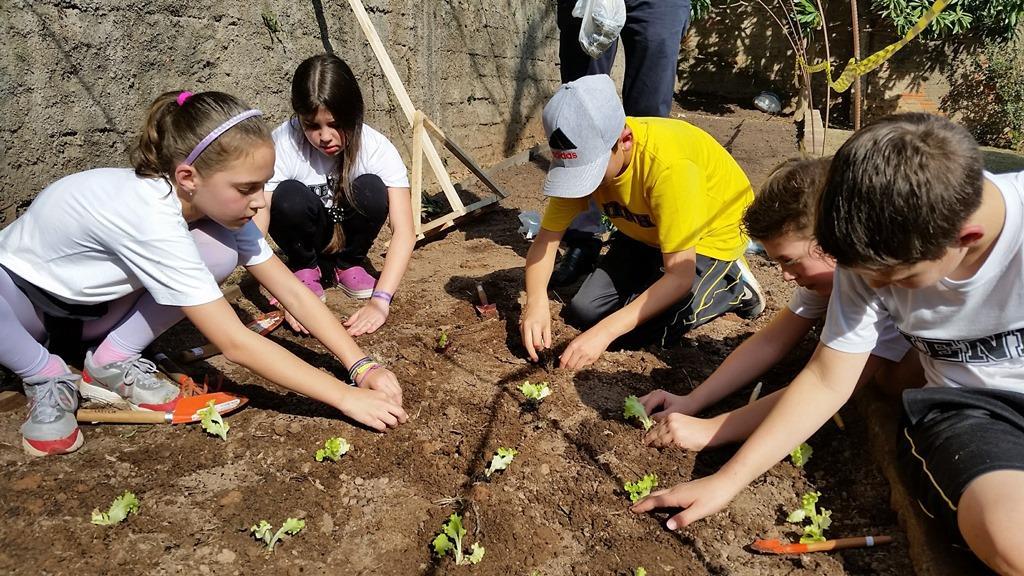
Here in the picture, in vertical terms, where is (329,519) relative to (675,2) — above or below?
below

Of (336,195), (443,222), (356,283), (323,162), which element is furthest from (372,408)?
(443,222)


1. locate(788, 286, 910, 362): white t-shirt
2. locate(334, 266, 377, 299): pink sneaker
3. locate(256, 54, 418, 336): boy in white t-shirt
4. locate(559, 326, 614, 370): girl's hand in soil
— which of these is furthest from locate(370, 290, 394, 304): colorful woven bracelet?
locate(788, 286, 910, 362): white t-shirt

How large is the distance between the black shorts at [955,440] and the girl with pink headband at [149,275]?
5.37 feet

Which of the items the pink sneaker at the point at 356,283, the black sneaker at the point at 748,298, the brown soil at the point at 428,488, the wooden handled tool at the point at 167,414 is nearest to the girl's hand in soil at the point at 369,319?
the brown soil at the point at 428,488

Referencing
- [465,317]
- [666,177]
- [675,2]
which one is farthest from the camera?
[675,2]

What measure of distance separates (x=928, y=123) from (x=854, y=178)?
207mm

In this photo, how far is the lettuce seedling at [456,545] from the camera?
1.94 meters

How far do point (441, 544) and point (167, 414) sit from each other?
1208mm

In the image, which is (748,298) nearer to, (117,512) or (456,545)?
(456,545)

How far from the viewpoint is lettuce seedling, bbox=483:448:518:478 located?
2283 mm

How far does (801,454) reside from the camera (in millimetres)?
2307

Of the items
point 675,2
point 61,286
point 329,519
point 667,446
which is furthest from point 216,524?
point 675,2

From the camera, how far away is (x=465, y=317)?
11.5 ft

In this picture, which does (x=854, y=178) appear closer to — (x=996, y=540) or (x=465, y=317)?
(x=996, y=540)
